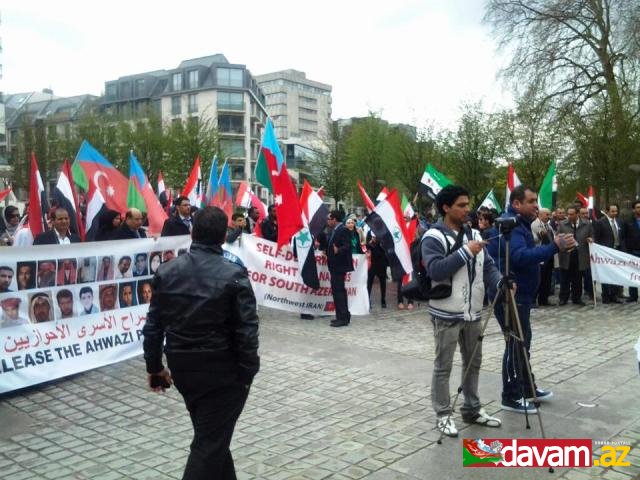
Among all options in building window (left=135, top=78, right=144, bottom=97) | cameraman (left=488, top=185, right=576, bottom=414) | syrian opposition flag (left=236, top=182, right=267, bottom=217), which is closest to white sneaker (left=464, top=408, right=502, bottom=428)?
cameraman (left=488, top=185, right=576, bottom=414)

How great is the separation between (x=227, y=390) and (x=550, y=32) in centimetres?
2819

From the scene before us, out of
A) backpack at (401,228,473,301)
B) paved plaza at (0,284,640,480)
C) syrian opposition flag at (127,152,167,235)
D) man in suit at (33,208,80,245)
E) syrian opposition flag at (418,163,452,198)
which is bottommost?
paved plaza at (0,284,640,480)

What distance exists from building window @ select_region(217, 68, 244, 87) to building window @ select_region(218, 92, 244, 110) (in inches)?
50.2

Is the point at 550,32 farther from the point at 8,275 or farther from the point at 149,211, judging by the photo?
the point at 8,275

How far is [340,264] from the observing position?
10141 millimetres

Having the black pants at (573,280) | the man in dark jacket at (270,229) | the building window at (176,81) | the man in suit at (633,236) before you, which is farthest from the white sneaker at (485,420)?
the building window at (176,81)

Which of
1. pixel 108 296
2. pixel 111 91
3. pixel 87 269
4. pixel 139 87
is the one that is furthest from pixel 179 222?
pixel 111 91

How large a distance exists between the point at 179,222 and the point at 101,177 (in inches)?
53.2

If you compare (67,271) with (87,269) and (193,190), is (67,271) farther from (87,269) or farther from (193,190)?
(193,190)

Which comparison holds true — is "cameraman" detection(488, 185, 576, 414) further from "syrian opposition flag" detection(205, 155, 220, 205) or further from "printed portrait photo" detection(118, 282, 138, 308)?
"syrian opposition flag" detection(205, 155, 220, 205)

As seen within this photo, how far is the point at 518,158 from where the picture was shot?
28859 millimetres

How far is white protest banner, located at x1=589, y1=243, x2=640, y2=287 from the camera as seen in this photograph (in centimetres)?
1169

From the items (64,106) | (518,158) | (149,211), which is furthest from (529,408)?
(64,106)

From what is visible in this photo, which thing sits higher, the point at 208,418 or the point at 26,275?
the point at 26,275
